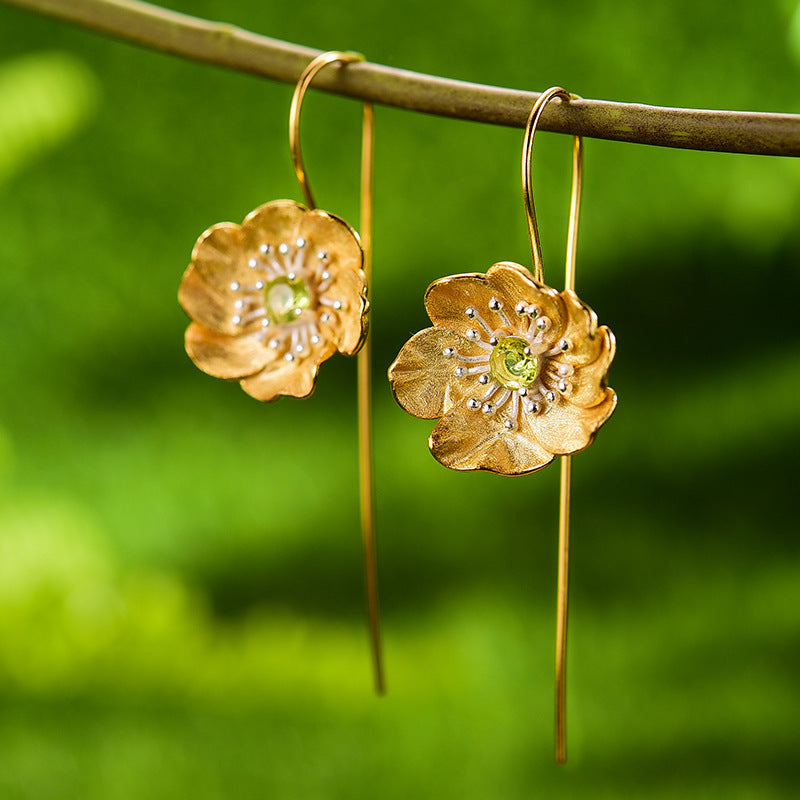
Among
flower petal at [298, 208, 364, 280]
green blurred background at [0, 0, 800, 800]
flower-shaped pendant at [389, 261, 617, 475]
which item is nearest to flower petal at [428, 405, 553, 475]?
flower-shaped pendant at [389, 261, 617, 475]

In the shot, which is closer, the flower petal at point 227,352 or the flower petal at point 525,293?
the flower petal at point 525,293

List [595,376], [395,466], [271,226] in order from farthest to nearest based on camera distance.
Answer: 1. [395,466]
2. [271,226]
3. [595,376]

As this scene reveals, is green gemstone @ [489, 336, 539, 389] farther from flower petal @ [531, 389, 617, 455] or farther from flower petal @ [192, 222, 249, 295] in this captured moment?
flower petal @ [192, 222, 249, 295]

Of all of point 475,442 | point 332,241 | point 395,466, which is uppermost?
point 332,241

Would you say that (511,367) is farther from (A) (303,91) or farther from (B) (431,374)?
(A) (303,91)

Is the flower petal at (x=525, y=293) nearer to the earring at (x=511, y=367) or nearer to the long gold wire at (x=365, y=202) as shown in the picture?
the earring at (x=511, y=367)

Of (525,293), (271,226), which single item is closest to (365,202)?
(271,226)

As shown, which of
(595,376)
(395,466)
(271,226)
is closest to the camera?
(595,376)

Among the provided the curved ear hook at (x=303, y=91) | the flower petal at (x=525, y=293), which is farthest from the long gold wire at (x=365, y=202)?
the flower petal at (x=525, y=293)
